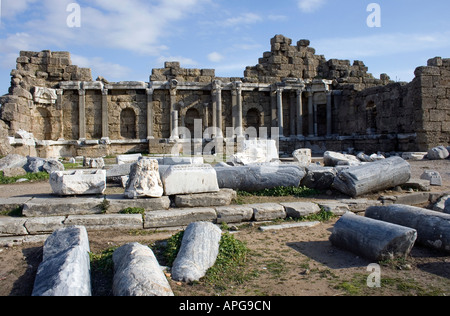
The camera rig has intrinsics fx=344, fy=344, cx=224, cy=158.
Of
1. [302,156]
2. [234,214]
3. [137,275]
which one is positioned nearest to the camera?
[137,275]

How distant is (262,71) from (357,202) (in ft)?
57.0

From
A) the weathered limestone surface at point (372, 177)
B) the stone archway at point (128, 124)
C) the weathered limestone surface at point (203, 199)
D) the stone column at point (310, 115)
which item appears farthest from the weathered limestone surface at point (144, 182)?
the stone column at point (310, 115)

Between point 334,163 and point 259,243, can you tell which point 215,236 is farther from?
point 334,163

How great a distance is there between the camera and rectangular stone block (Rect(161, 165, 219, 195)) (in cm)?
721

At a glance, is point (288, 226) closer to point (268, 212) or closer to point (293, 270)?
point (268, 212)

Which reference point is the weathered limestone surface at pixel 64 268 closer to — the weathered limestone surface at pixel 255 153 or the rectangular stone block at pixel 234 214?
the rectangular stone block at pixel 234 214

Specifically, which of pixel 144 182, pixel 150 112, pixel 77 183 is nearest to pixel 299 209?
pixel 144 182

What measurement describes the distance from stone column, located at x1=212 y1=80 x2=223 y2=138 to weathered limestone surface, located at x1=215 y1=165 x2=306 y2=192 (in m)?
12.3

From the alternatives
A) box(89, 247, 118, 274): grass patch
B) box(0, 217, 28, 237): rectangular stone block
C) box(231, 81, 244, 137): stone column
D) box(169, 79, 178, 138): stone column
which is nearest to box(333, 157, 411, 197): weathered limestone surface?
box(89, 247, 118, 274): grass patch

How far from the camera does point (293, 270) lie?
437 centimetres

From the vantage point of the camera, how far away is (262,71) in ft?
77.3

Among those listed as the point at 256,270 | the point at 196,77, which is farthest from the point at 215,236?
the point at 196,77

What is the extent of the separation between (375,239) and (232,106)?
17.6 metres

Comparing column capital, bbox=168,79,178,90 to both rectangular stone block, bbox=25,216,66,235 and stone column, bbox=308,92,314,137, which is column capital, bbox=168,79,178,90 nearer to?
stone column, bbox=308,92,314,137
